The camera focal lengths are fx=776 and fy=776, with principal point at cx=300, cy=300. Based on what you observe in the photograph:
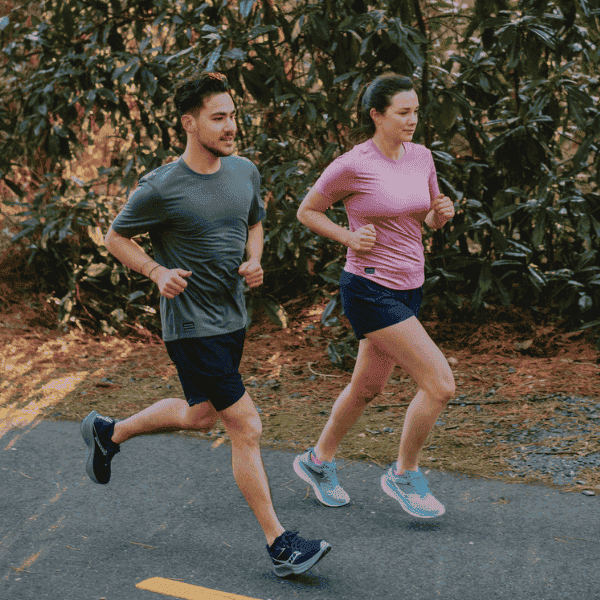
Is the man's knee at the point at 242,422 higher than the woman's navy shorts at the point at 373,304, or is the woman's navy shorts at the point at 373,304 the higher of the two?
the woman's navy shorts at the point at 373,304

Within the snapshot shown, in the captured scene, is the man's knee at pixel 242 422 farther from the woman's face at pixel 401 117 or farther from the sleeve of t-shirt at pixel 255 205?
the woman's face at pixel 401 117

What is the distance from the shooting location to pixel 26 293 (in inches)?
345

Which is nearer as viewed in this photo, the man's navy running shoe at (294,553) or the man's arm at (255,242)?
the man's navy running shoe at (294,553)

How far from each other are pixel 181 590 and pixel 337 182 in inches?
76.8

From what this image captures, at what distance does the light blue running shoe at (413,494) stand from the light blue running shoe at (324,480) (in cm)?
28

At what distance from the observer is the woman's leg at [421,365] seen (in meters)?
3.55

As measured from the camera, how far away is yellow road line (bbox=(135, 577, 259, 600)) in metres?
3.15

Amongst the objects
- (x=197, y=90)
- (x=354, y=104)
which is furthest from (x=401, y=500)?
(x=354, y=104)

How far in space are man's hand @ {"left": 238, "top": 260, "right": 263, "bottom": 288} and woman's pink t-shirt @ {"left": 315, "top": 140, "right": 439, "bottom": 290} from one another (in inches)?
23.0

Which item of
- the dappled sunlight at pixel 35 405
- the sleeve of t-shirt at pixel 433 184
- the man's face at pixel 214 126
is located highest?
the man's face at pixel 214 126

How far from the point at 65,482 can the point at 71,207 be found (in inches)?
151

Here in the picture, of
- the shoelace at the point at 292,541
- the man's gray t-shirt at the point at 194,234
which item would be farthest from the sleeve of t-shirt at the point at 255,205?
the shoelace at the point at 292,541

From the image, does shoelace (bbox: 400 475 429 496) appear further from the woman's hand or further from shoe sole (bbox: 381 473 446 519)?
the woman's hand

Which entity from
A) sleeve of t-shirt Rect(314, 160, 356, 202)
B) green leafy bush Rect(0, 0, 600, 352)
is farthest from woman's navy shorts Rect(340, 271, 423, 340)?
green leafy bush Rect(0, 0, 600, 352)
